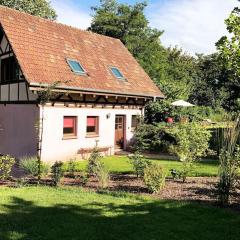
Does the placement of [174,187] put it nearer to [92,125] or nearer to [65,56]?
[92,125]

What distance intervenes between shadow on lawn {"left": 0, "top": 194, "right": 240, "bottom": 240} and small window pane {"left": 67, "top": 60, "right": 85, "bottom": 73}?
10.7m

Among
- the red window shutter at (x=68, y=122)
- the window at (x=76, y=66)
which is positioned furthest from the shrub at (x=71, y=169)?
the window at (x=76, y=66)

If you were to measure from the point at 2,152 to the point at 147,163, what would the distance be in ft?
31.7

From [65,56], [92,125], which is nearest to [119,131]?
[92,125]

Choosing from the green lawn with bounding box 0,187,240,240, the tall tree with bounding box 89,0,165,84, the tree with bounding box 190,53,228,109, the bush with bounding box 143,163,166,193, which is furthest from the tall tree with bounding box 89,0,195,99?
the tree with bounding box 190,53,228,109

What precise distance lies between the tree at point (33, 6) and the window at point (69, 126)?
69.6ft

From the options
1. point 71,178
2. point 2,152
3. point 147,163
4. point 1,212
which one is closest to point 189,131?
point 147,163

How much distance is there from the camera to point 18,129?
1788cm

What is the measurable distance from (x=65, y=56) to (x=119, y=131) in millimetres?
5390

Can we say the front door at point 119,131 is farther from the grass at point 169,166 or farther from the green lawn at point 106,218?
the green lawn at point 106,218

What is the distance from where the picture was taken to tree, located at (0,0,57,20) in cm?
3608

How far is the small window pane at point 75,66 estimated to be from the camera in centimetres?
1886

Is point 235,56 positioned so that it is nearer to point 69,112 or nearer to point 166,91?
point 69,112

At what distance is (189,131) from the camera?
488 inches
